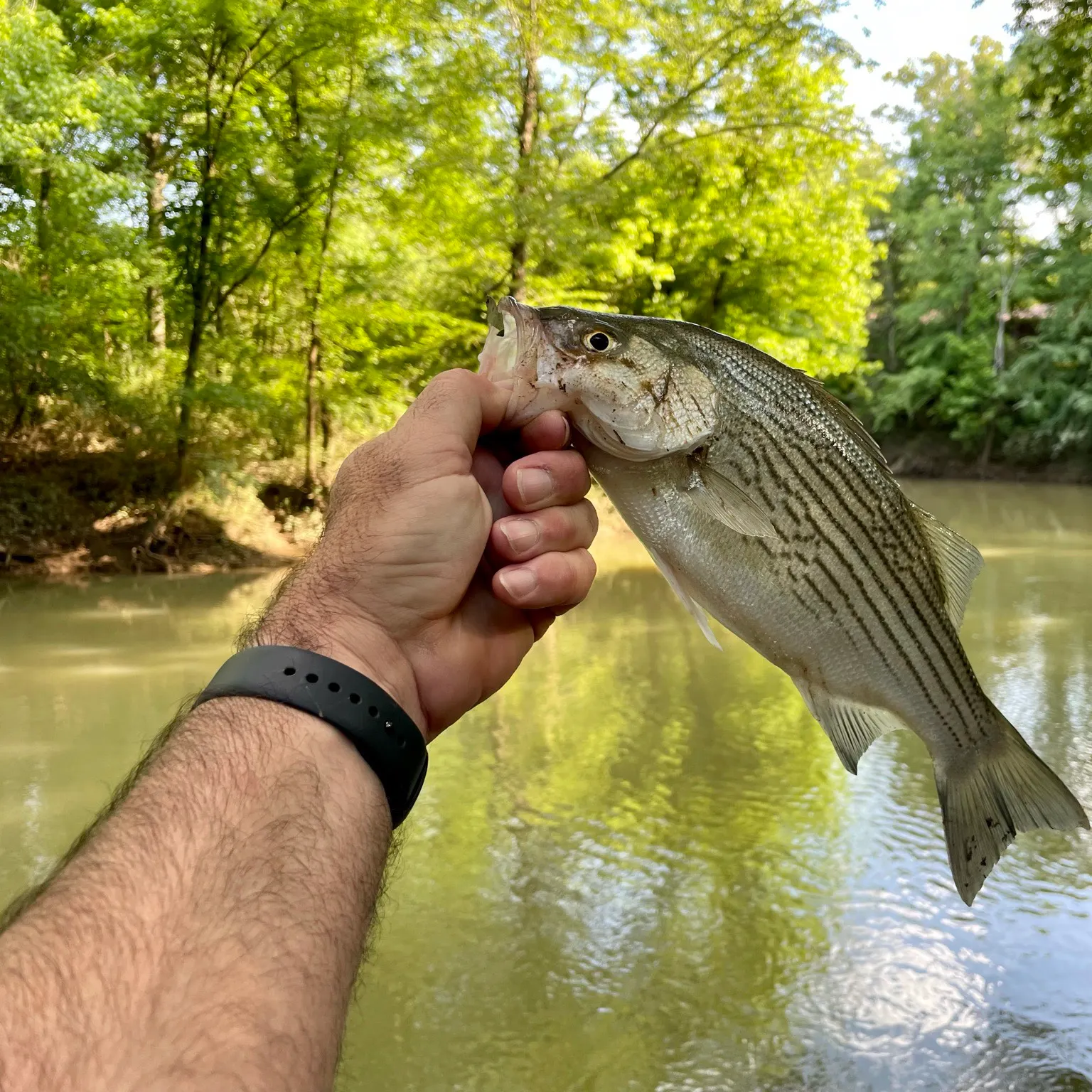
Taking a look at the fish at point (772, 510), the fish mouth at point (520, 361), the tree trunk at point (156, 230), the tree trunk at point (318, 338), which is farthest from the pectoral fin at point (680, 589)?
the tree trunk at point (156, 230)

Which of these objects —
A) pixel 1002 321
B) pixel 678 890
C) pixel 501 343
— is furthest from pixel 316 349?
pixel 1002 321

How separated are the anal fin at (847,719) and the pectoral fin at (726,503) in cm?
30

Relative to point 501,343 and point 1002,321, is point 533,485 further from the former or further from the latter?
point 1002,321

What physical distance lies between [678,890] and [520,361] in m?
3.33

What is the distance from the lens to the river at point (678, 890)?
10.9 ft

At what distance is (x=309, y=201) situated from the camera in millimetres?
13609

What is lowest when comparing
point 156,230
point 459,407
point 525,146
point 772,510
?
point 772,510

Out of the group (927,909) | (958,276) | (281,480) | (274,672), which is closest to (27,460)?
(281,480)

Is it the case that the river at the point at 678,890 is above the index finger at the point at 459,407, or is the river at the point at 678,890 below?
below

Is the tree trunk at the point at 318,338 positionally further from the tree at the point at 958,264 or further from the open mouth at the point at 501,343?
the tree at the point at 958,264

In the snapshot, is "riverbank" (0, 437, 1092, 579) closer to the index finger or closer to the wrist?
the index finger

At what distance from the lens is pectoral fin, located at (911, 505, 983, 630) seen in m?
1.72

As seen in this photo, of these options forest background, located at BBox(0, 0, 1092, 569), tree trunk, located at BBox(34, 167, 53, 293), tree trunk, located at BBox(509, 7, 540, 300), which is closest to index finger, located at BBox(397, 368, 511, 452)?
forest background, located at BBox(0, 0, 1092, 569)

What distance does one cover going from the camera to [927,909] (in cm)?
416
